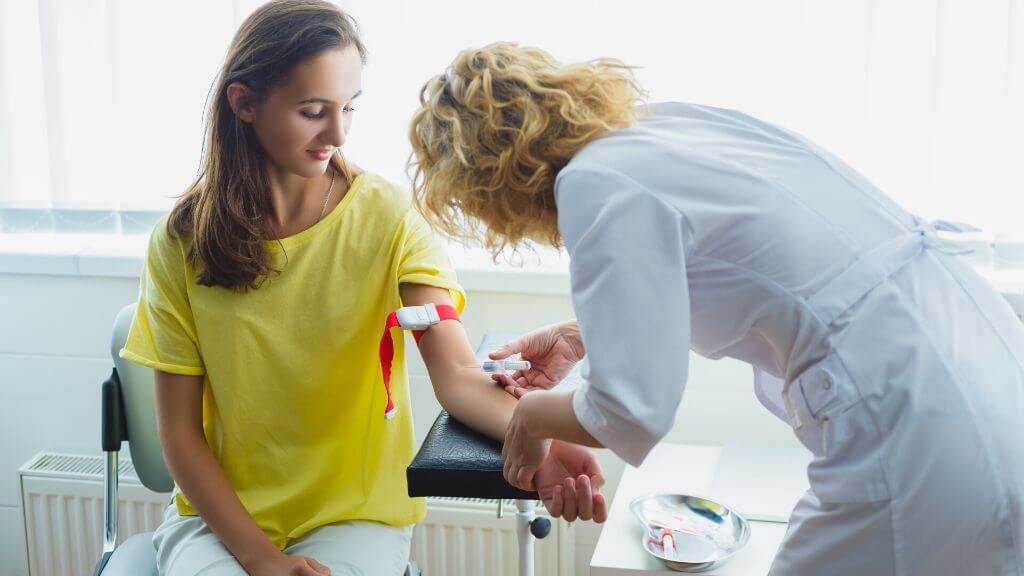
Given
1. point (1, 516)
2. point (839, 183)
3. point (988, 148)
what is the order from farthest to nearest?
point (1, 516) < point (988, 148) < point (839, 183)

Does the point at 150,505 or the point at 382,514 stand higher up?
the point at 382,514

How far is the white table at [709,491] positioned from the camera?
1.53 m

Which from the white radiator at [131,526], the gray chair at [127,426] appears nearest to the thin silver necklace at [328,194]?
the gray chair at [127,426]

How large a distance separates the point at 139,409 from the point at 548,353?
726 millimetres

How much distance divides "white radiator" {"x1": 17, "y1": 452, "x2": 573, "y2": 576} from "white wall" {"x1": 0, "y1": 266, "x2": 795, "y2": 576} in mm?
54

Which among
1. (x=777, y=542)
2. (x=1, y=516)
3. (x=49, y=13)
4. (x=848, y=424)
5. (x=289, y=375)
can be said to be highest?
(x=49, y=13)

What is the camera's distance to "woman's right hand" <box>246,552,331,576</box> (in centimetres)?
138

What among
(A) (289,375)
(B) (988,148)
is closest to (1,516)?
(A) (289,375)

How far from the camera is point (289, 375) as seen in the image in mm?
1518

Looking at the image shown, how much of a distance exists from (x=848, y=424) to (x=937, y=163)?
105 cm

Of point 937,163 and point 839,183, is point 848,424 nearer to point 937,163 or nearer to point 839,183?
point 839,183

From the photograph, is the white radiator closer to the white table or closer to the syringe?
the white table

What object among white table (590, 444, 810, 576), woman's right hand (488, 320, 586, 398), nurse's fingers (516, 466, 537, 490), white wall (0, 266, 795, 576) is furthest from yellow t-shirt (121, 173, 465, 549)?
white wall (0, 266, 795, 576)

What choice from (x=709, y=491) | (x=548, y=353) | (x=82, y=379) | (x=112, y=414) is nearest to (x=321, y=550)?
(x=548, y=353)
